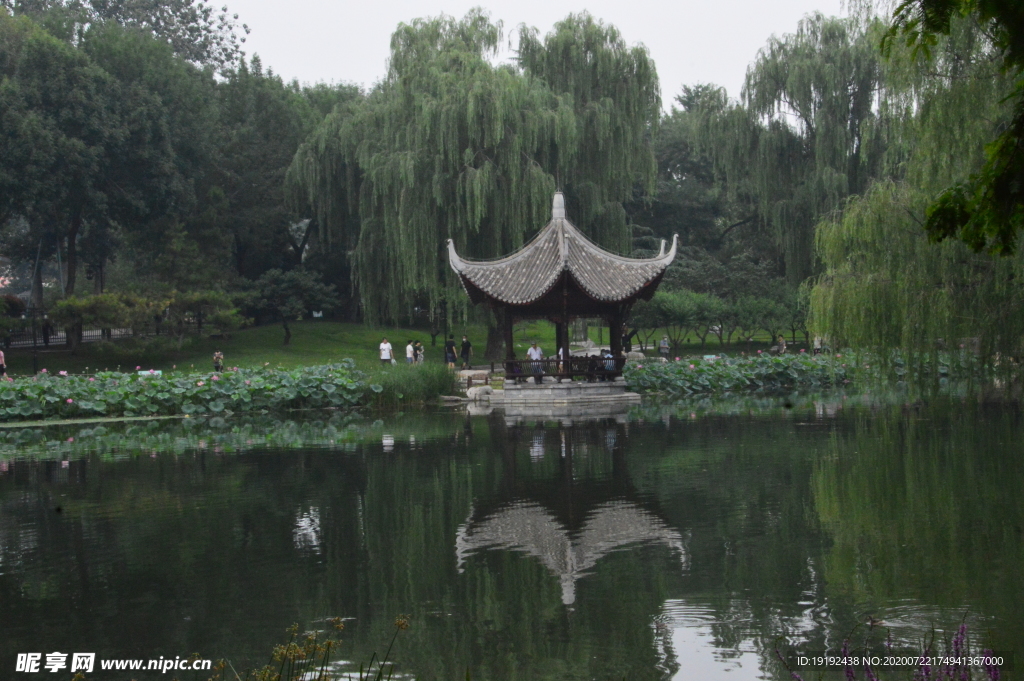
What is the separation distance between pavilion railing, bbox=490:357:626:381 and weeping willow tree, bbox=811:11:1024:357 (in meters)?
6.86

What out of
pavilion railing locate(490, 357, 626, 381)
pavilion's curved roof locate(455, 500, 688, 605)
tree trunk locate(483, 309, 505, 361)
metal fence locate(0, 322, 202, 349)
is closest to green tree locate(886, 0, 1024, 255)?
pavilion's curved roof locate(455, 500, 688, 605)

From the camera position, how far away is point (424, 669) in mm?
5508

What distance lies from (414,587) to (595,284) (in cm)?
1420

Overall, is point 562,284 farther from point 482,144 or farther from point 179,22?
point 179,22

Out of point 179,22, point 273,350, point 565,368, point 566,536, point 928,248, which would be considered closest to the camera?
point 566,536

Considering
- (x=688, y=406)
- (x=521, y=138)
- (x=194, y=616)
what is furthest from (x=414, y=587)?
(x=521, y=138)

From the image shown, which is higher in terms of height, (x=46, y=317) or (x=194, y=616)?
(x=46, y=317)

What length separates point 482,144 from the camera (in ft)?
85.1

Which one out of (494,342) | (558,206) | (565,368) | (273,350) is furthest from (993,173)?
(273,350)

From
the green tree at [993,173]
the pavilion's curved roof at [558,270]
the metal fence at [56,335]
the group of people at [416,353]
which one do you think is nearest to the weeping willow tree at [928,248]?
the pavilion's curved roof at [558,270]

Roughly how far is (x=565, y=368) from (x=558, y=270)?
6.77ft

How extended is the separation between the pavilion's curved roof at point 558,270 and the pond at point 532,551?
6.10m

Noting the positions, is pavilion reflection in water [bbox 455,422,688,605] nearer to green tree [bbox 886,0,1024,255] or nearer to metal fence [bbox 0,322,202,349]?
green tree [bbox 886,0,1024,255]

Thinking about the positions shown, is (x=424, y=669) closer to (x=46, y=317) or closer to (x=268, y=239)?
(x=46, y=317)
